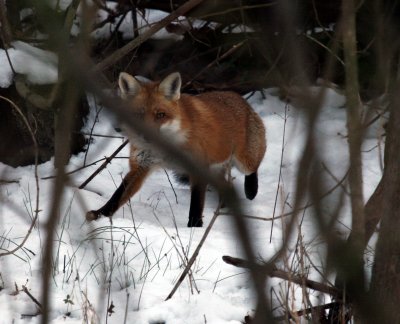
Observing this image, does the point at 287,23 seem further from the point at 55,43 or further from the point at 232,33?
the point at 232,33

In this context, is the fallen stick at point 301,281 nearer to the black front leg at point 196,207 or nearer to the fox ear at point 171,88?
the black front leg at point 196,207

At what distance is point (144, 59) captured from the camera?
8211 mm

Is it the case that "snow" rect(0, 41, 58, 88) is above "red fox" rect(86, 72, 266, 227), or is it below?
above

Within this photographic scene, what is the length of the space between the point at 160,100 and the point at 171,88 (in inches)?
5.8

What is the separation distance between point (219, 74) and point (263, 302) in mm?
7585

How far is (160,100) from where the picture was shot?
6.16 meters

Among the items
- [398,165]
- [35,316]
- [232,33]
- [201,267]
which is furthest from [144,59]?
[398,165]

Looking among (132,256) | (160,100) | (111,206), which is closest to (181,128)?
(160,100)

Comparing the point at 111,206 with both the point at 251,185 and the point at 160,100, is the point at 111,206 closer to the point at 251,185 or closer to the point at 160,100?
the point at 160,100

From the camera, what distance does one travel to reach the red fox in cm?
582

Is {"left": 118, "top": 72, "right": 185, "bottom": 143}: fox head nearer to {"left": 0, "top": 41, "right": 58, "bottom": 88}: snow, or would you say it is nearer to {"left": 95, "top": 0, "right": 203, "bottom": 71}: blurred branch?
{"left": 0, "top": 41, "right": 58, "bottom": 88}: snow

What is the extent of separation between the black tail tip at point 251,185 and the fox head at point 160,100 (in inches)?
38.5

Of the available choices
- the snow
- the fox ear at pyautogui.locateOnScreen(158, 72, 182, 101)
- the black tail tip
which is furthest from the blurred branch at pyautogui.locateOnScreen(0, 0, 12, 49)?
the black tail tip

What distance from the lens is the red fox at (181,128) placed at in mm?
5816
